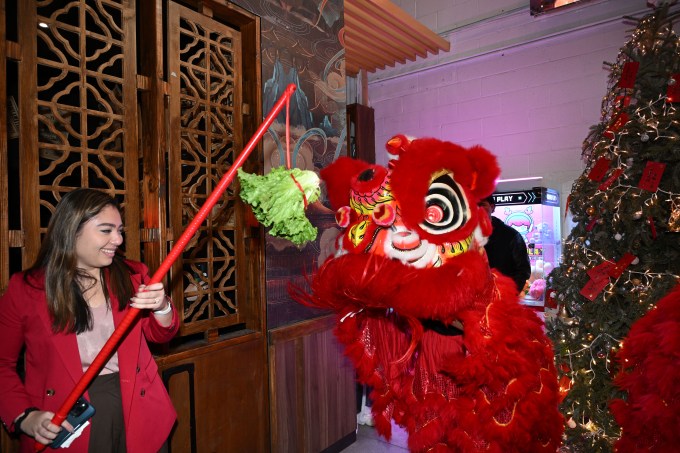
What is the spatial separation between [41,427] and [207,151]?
1392mm

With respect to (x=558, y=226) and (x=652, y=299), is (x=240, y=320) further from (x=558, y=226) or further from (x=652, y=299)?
(x=558, y=226)

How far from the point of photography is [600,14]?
3.85 metres

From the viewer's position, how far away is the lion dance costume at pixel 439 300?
132 cm

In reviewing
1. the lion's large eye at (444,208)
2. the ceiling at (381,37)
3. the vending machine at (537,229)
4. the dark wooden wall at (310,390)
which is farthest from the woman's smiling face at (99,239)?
the vending machine at (537,229)

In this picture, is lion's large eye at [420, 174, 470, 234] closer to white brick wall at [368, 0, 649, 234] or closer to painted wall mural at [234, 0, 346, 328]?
painted wall mural at [234, 0, 346, 328]

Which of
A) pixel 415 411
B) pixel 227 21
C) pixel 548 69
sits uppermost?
pixel 548 69

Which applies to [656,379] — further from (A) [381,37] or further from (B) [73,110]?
(A) [381,37]

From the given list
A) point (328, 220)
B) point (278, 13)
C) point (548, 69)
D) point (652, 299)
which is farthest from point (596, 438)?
point (548, 69)

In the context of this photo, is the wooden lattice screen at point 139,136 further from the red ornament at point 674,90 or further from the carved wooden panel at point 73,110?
the red ornament at point 674,90

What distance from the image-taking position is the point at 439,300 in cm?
124

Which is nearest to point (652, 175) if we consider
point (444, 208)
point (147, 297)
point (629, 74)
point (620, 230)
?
point (620, 230)

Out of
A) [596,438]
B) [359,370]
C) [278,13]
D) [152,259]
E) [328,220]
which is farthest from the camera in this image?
[328,220]

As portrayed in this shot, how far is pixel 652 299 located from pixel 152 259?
7.95 ft

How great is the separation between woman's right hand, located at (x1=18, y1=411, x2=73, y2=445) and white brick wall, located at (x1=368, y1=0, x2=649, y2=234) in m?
3.99
